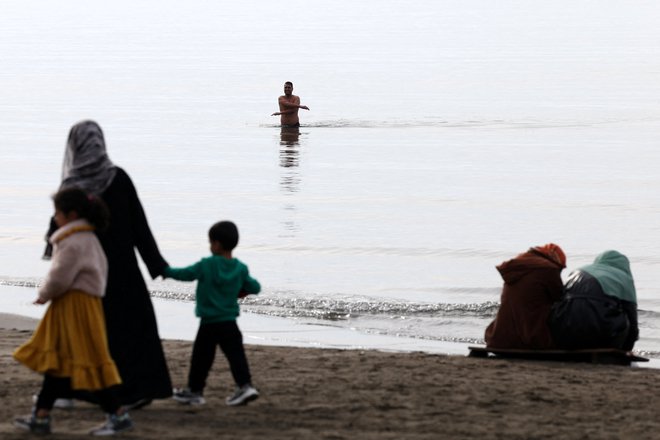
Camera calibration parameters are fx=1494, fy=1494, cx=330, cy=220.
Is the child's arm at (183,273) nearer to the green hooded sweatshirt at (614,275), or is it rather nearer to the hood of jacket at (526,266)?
the hood of jacket at (526,266)

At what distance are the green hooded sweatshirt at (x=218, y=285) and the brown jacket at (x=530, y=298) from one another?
3088 mm

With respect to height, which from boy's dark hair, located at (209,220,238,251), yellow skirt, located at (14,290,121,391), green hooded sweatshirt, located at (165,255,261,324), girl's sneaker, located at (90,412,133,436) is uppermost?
boy's dark hair, located at (209,220,238,251)

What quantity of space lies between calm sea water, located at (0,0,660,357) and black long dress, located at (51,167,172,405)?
249 inches

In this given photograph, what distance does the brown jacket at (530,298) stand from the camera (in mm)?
10492

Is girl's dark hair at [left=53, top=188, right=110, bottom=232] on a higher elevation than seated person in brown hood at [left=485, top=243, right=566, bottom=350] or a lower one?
higher

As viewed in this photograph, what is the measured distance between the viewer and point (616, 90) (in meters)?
55.7

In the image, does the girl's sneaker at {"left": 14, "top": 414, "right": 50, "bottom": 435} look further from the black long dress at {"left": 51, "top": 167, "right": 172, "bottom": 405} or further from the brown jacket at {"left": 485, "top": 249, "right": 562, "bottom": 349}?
the brown jacket at {"left": 485, "top": 249, "right": 562, "bottom": 349}

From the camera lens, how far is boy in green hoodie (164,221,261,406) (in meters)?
7.83

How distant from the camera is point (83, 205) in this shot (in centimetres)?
704

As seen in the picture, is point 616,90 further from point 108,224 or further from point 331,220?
point 108,224

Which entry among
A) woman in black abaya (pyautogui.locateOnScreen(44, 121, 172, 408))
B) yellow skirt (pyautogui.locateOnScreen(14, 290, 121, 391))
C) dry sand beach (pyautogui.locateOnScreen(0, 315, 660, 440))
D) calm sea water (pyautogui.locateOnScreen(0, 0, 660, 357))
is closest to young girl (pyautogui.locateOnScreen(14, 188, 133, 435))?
yellow skirt (pyautogui.locateOnScreen(14, 290, 121, 391))

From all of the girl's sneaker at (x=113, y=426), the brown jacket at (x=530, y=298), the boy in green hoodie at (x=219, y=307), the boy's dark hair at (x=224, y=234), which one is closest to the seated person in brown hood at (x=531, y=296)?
the brown jacket at (x=530, y=298)

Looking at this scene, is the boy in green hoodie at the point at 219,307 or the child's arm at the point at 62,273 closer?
the child's arm at the point at 62,273

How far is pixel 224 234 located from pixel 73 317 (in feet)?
3.56
